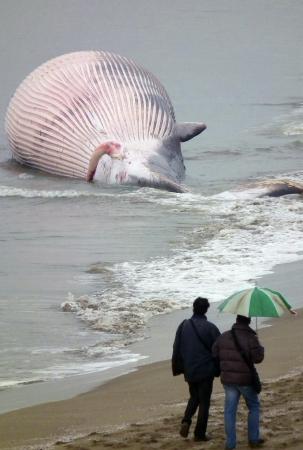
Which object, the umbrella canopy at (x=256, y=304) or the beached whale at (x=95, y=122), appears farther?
the beached whale at (x=95, y=122)

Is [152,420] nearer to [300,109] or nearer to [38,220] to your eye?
[38,220]

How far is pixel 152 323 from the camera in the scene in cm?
1251

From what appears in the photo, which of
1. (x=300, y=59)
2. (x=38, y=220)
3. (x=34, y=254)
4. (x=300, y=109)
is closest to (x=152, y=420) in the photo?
(x=34, y=254)

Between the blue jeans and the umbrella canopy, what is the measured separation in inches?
18.6

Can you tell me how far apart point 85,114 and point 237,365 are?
12421mm

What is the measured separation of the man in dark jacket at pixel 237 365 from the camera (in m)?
8.41

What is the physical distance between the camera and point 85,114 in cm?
2056

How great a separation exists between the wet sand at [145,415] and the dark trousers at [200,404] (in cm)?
10

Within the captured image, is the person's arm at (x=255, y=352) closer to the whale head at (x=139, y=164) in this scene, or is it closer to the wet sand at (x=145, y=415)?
the wet sand at (x=145, y=415)

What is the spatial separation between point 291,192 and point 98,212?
266 centimetres

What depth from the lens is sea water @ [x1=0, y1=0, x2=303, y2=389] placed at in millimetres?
12242

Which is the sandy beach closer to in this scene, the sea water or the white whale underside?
the sea water

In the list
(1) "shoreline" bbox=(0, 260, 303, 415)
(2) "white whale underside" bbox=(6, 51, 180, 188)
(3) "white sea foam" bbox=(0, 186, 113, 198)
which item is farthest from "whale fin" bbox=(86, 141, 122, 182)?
(1) "shoreline" bbox=(0, 260, 303, 415)

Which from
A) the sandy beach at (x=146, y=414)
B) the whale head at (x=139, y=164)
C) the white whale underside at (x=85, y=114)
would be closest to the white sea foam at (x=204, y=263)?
the whale head at (x=139, y=164)
